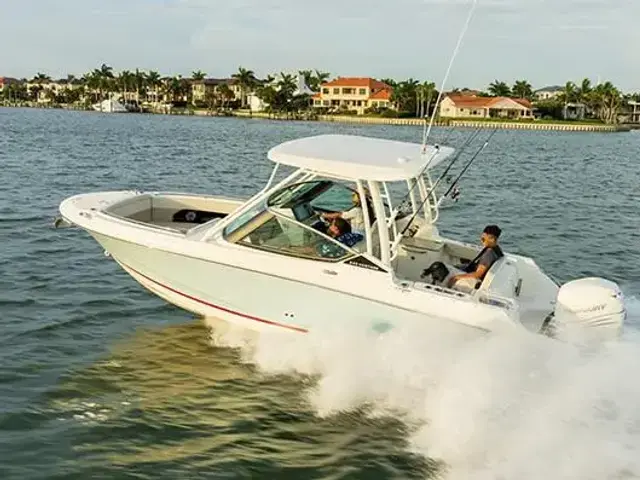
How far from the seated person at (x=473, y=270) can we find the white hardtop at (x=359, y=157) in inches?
41.1

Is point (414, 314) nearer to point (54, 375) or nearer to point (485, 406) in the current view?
point (485, 406)

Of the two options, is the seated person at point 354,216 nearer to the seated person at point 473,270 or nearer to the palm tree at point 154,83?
the seated person at point 473,270

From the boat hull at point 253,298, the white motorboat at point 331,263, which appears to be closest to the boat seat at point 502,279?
the white motorboat at point 331,263

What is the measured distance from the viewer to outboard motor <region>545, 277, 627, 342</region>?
748 cm

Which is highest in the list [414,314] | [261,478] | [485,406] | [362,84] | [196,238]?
[362,84]

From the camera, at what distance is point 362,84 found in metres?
139

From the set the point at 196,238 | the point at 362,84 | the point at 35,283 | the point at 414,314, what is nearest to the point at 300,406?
the point at 414,314

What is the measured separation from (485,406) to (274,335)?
8.89 feet

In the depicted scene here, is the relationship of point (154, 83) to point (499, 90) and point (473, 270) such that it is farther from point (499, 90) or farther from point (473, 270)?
point (473, 270)

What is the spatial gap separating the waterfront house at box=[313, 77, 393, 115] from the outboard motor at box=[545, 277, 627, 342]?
421 ft

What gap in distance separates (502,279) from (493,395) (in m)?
1.72

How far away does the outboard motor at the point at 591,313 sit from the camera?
7480 millimetres

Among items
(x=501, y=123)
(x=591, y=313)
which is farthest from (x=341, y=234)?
(x=501, y=123)

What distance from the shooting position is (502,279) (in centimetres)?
836
